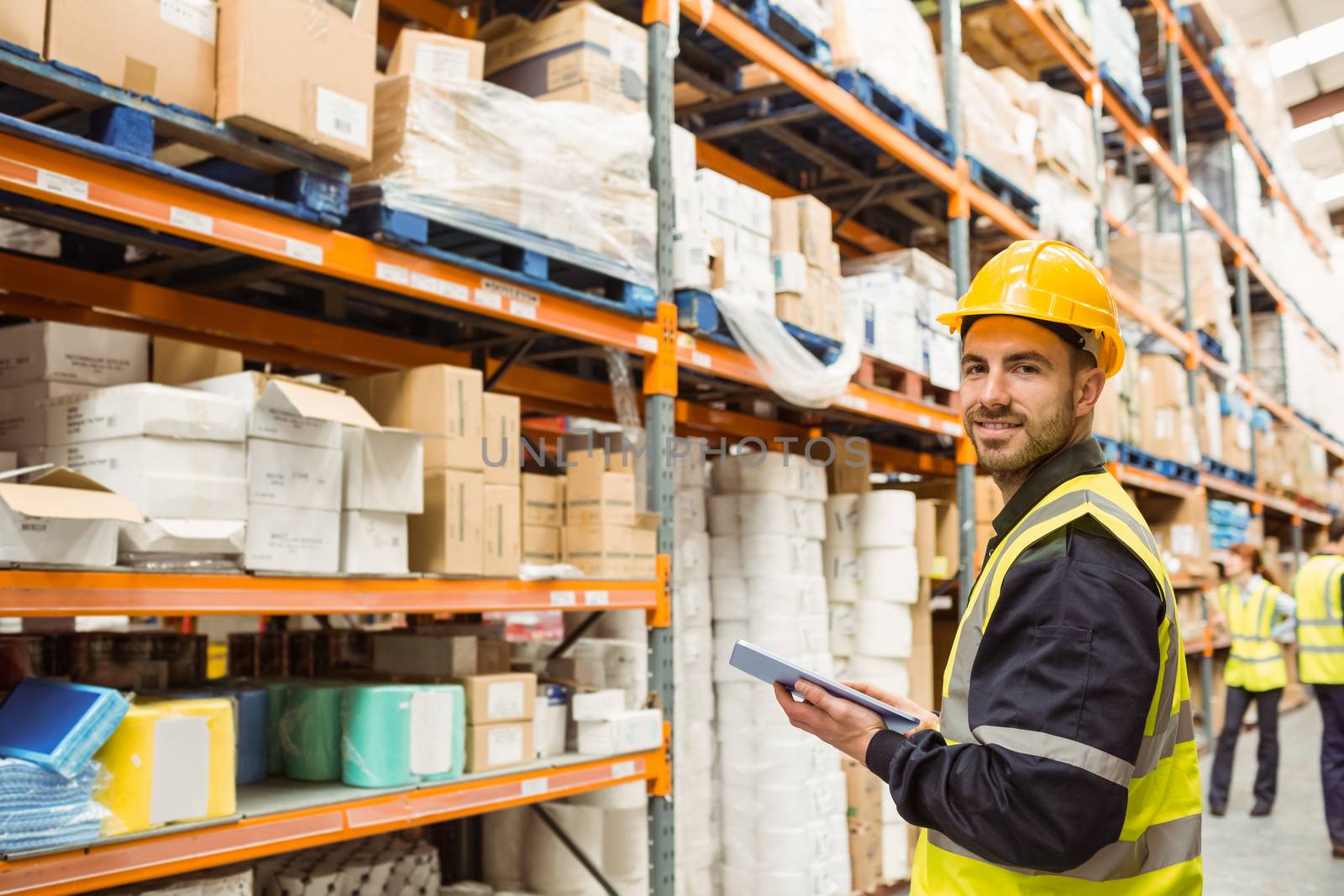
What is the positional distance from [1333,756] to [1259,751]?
1.01 meters

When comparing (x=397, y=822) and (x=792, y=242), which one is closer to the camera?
(x=397, y=822)

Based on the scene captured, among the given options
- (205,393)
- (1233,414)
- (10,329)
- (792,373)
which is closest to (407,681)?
(205,393)

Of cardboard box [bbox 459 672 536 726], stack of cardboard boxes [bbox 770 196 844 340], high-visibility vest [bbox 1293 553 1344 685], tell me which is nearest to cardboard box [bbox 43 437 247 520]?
cardboard box [bbox 459 672 536 726]

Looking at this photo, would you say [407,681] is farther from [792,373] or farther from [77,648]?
[792,373]

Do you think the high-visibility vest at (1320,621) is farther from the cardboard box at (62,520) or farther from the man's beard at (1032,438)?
the cardboard box at (62,520)

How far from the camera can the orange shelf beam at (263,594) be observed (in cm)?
238

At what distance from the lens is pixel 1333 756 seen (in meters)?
6.85

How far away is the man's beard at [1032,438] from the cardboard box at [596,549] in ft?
7.20

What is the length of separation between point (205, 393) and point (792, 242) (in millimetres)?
2910

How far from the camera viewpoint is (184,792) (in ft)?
8.56

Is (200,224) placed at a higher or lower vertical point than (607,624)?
higher

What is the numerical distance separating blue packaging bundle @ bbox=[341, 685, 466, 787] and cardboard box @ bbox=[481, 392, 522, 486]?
0.66 meters

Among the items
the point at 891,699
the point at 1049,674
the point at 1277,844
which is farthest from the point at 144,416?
the point at 1277,844

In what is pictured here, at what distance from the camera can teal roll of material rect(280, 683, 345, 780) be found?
3.33 metres
